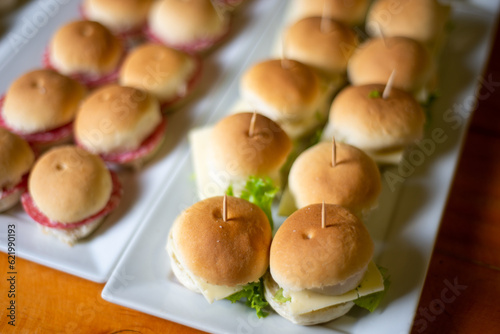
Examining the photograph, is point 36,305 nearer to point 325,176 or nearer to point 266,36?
point 325,176

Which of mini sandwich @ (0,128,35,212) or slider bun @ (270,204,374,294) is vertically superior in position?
mini sandwich @ (0,128,35,212)

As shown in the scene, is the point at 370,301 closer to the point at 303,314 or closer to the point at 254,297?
the point at 303,314

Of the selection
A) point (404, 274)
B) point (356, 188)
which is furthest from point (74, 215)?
point (404, 274)

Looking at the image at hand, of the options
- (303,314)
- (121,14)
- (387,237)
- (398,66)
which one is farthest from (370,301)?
(121,14)

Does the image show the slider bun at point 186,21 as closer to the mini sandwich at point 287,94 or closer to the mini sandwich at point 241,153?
the mini sandwich at point 287,94

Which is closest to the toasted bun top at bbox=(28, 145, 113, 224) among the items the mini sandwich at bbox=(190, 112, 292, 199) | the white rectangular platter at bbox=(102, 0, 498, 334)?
the white rectangular platter at bbox=(102, 0, 498, 334)

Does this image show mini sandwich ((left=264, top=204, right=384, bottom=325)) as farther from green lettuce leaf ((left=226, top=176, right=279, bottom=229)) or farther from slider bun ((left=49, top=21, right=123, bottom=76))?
slider bun ((left=49, top=21, right=123, bottom=76))
